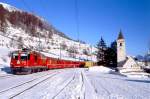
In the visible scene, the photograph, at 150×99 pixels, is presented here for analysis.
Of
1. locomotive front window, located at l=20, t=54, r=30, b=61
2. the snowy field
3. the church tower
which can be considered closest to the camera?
the snowy field

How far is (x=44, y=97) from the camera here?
553 inches

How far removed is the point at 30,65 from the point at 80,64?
69197 millimetres

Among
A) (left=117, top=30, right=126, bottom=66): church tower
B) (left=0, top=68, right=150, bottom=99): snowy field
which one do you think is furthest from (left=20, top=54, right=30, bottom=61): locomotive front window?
(left=117, top=30, right=126, bottom=66): church tower

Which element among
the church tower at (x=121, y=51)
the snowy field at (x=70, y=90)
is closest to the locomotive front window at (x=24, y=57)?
the snowy field at (x=70, y=90)

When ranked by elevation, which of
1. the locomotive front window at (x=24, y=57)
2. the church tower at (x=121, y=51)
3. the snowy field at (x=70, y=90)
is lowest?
the snowy field at (x=70, y=90)

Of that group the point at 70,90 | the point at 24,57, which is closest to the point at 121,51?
the point at 24,57

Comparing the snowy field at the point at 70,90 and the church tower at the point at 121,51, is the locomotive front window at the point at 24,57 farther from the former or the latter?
the church tower at the point at 121,51

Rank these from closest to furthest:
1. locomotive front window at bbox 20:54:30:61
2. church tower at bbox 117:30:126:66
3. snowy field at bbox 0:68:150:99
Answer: snowy field at bbox 0:68:150:99, locomotive front window at bbox 20:54:30:61, church tower at bbox 117:30:126:66

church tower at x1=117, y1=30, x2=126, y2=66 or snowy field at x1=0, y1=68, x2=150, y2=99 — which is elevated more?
church tower at x1=117, y1=30, x2=126, y2=66

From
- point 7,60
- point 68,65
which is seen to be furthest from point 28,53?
point 68,65

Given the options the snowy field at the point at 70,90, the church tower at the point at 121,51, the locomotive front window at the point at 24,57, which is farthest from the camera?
the church tower at the point at 121,51

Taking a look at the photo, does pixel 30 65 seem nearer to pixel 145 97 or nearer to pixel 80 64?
pixel 145 97

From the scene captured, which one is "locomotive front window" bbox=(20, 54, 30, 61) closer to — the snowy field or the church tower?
the snowy field

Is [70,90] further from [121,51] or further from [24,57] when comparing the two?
[121,51]
